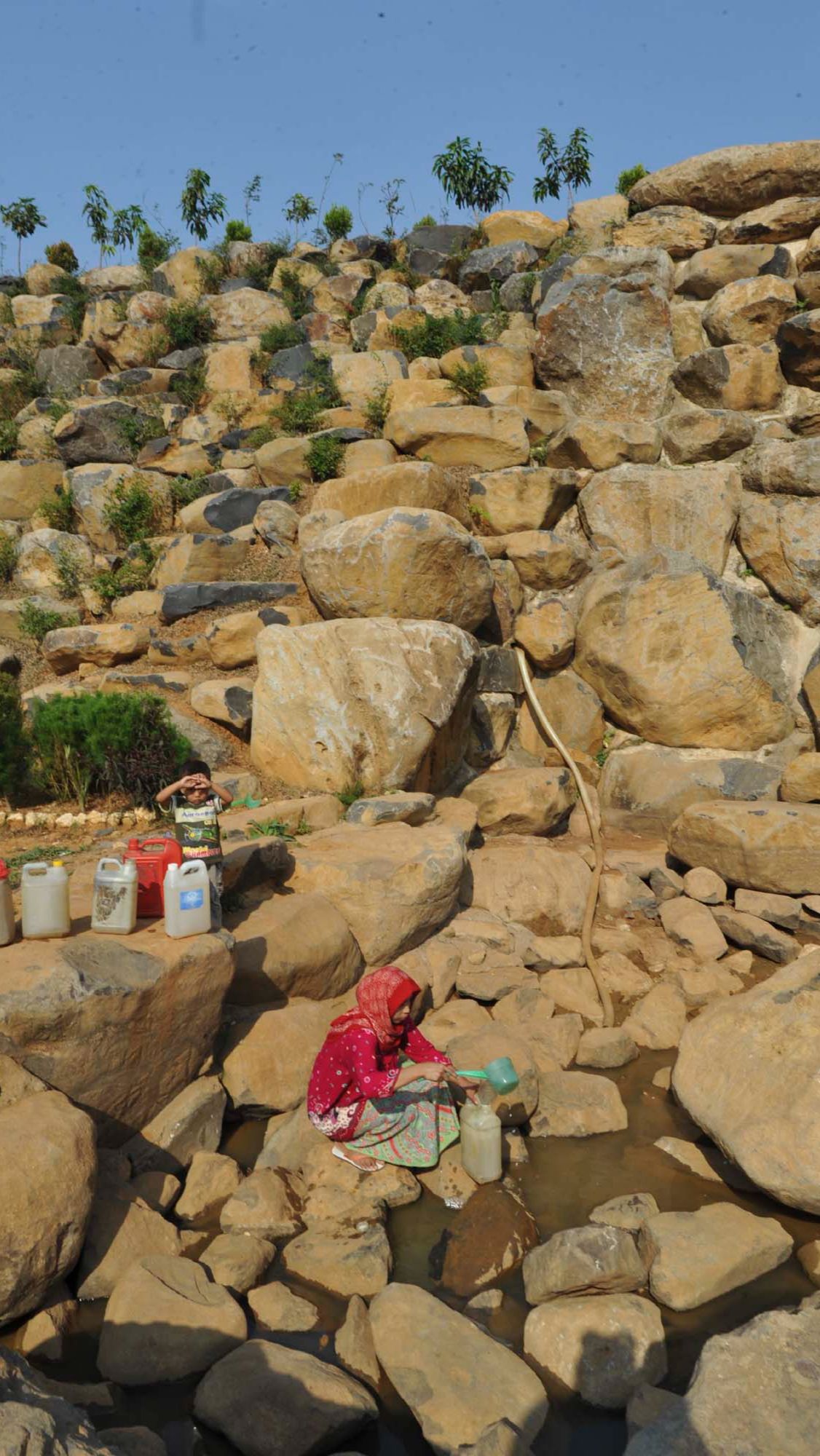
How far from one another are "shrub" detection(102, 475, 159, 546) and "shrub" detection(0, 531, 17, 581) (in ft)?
4.92

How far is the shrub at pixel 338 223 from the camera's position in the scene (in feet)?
76.2

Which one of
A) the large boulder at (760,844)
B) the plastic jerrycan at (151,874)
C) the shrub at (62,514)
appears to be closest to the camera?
the plastic jerrycan at (151,874)

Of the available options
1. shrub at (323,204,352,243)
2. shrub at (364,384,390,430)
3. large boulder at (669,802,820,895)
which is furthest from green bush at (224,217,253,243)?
large boulder at (669,802,820,895)

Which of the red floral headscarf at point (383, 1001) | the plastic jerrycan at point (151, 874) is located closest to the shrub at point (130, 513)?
the plastic jerrycan at point (151, 874)

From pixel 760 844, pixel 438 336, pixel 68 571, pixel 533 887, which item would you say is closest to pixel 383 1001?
pixel 533 887

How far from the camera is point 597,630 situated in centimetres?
1034

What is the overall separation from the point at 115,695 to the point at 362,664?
7.15 ft

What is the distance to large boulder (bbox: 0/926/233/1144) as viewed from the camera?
3.96 m

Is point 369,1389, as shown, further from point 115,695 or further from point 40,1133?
point 115,695

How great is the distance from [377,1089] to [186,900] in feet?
4.44

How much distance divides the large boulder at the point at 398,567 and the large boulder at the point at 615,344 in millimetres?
5202

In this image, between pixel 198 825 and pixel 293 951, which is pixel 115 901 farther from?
pixel 293 951

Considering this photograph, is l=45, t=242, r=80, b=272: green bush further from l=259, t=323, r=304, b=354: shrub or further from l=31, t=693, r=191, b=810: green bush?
l=31, t=693, r=191, b=810: green bush

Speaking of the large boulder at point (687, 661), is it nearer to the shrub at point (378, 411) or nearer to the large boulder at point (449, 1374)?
the shrub at point (378, 411)
